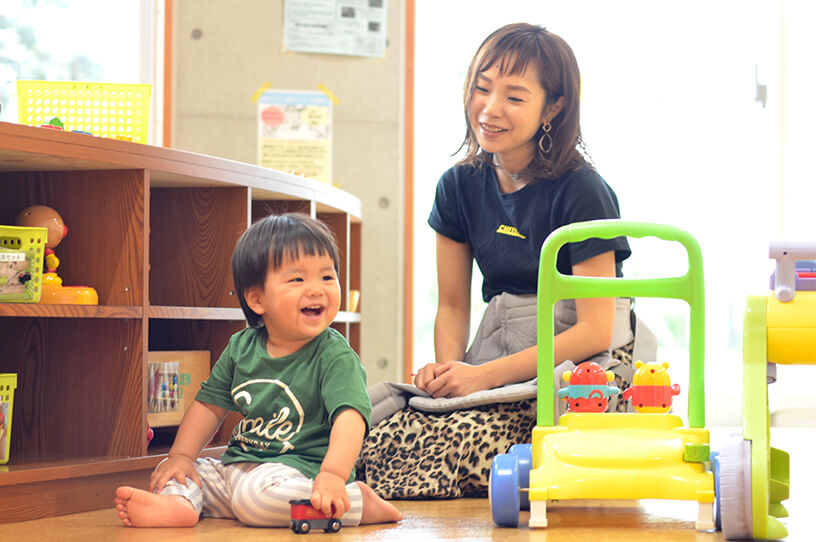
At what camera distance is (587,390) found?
1.52 meters

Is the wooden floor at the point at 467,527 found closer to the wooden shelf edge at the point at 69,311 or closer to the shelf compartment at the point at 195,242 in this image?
the wooden shelf edge at the point at 69,311

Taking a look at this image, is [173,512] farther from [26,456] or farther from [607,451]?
[607,451]

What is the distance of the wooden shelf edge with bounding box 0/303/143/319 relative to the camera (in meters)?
1.52

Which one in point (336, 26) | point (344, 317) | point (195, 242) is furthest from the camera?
point (336, 26)

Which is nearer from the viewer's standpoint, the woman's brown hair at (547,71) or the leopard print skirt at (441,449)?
the leopard print skirt at (441,449)

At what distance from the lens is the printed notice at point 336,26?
3.21m

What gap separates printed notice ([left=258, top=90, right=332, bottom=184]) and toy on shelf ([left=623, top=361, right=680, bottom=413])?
1889mm

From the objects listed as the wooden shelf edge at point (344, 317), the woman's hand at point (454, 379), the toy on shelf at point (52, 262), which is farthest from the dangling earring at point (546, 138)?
the toy on shelf at point (52, 262)

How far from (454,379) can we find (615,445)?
478 mm

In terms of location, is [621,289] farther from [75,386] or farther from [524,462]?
[75,386]

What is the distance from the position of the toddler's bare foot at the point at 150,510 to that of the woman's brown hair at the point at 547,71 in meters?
0.97

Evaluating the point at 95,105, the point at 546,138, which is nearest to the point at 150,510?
the point at 95,105

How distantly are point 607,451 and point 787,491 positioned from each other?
1.02ft

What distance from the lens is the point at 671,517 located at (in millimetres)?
1494
